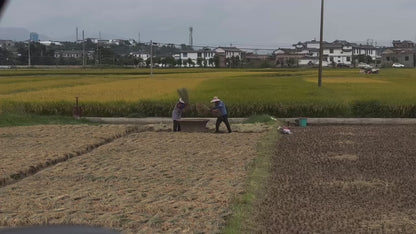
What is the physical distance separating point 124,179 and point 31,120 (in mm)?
12929

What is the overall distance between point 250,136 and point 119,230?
1003cm

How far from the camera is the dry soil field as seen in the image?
621 cm

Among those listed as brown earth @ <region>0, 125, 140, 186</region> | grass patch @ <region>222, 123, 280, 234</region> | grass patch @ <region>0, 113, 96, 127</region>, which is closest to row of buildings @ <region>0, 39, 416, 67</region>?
grass patch @ <region>0, 113, 96, 127</region>

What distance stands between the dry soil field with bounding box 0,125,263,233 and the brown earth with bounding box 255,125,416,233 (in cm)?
71

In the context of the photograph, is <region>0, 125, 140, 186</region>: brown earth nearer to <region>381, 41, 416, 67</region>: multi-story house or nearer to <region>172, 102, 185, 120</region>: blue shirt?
<region>172, 102, 185, 120</region>: blue shirt

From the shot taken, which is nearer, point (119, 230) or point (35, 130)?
point (119, 230)

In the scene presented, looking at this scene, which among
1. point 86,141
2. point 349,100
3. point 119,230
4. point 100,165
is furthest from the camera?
point 349,100

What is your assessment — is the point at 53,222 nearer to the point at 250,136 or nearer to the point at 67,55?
the point at 250,136

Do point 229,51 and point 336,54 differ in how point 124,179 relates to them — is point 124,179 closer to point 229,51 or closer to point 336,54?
point 336,54

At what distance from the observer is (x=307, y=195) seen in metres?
7.80

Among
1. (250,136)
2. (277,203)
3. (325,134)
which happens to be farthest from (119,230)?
(325,134)

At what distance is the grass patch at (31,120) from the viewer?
1959 centimetres

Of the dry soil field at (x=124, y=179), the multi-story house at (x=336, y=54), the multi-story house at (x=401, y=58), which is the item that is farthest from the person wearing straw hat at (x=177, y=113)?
the multi-story house at (x=336, y=54)

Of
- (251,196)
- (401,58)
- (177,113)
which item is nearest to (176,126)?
(177,113)
